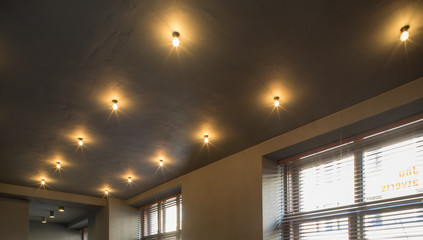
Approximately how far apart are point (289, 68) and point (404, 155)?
139cm

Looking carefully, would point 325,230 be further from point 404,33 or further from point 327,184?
point 404,33

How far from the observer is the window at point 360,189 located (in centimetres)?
310

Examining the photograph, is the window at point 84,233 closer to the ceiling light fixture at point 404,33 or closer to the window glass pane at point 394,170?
the window glass pane at point 394,170

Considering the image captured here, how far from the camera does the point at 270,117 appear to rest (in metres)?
3.71

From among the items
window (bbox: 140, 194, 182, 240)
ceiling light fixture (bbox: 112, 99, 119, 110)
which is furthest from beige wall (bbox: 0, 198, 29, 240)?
ceiling light fixture (bbox: 112, 99, 119, 110)

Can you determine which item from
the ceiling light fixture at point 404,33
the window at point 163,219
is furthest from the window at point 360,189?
the window at point 163,219

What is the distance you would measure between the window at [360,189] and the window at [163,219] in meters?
2.74

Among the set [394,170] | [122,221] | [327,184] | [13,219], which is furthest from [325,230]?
[13,219]

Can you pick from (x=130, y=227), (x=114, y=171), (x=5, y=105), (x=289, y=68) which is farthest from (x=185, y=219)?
(x=289, y=68)

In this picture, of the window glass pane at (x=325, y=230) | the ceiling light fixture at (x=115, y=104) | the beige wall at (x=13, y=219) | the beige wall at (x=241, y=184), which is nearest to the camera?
the beige wall at (x=241, y=184)

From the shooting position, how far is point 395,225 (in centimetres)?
311

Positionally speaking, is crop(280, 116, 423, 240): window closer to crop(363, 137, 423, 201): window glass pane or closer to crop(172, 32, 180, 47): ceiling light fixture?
crop(363, 137, 423, 201): window glass pane

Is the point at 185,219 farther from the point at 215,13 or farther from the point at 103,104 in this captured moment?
the point at 215,13

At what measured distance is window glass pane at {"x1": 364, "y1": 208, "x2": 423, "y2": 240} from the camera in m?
2.96
